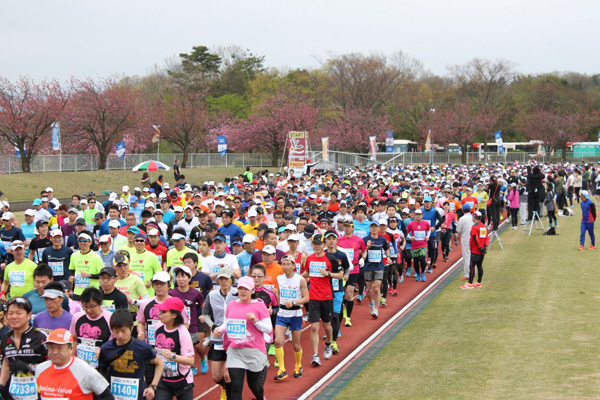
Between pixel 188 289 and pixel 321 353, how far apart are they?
348 centimetres

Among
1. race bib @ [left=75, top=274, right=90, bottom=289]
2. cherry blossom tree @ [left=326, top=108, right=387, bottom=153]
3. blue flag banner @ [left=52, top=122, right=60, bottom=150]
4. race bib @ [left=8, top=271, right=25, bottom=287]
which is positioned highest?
cherry blossom tree @ [left=326, top=108, right=387, bottom=153]

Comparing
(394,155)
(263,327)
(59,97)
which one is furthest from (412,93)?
(263,327)

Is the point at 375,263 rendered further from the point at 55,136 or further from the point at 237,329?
the point at 55,136

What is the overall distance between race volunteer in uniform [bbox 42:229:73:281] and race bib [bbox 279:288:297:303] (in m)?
3.60

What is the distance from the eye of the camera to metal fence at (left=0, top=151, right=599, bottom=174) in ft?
143

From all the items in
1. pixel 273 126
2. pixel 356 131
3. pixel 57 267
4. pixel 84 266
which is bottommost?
pixel 57 267

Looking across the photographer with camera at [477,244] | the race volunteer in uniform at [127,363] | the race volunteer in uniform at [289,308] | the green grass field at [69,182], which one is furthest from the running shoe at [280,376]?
the green grass field at [69,182]

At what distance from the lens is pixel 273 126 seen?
55.9 metres

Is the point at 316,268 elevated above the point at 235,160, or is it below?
below

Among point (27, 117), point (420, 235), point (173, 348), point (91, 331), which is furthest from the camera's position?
point (27, 117)

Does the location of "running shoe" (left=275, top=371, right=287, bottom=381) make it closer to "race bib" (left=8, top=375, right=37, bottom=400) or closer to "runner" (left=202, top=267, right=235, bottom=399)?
"runner" (left=202, top=267, right=235, bottom=399)

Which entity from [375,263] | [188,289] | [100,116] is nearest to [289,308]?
[188,289]

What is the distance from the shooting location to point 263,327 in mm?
7523

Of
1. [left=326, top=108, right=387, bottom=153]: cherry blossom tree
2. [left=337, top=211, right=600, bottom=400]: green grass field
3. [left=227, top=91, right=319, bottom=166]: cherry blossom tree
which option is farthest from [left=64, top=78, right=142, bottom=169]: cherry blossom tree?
[left=337, top=211, right=600, bottom=400]: green grass field
